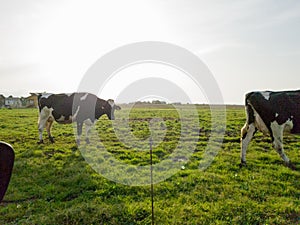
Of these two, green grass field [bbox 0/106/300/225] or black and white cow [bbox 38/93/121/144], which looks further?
black and white cow [bbox 38/93/121/144]

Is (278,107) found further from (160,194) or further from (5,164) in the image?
(5,164)

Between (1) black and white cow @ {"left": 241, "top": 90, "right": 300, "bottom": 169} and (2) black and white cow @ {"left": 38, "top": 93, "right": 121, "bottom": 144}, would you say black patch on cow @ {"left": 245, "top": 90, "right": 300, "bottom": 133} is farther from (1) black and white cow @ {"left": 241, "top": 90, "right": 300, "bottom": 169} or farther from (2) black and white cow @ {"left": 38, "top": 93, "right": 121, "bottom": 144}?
(2) black and white cow @ {"left": 38, "top": 93, "right": 121, "bottom": 144}

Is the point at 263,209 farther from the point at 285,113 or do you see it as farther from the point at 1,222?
the point at 1,222

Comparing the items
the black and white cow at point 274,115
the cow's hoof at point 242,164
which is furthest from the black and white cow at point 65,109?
the black and white cow at point 274,115

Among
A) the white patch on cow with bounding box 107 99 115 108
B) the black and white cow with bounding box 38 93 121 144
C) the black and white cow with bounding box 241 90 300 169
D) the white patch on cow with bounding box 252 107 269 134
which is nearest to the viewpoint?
the black and white cow with bounding box 241 90 300 169

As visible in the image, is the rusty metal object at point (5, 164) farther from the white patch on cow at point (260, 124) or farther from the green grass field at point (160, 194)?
the white patch on cow at point (260, 124)

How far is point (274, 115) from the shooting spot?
809 cm

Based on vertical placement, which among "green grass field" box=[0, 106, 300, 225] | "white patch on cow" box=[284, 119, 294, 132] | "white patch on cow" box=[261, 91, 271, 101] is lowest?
"green grass field" box=[0, 106, 300, 225]

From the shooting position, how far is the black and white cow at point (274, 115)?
26.6 feet

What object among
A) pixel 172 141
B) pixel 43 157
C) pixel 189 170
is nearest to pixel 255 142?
pixel 172 141

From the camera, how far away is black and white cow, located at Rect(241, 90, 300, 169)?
8.09 metres

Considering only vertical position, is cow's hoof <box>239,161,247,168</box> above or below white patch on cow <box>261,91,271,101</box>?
below

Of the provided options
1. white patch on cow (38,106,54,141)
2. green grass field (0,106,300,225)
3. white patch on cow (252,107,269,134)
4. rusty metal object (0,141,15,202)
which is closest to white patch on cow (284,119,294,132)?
white patch on cow (252,107,269,134)

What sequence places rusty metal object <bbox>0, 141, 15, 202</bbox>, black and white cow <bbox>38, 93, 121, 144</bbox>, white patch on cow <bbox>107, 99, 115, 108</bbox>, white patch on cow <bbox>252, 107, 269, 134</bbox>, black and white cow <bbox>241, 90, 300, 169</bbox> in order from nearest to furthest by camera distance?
1. rusty metal object <bbox>0, 141, 15, 202</bbox>
2. black and white cow <bbox>241, 90, 300, 169</bbox>
3. white patch on cow <bbox>252, 107, 269, 134</bbox>
4. black and white cow <bbox>38, 93, 121, 144</bbox>
5. white patch on cow <bbox>107, 99, 115, 108</bbox>
